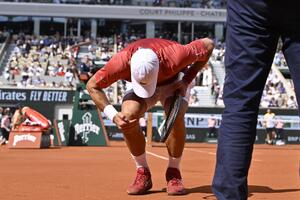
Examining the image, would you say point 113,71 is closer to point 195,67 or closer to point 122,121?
point 122,121

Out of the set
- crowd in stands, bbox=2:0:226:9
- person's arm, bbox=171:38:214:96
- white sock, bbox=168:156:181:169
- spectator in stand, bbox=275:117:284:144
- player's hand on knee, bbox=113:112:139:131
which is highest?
crowd in stands, bbox=2:0:226:9

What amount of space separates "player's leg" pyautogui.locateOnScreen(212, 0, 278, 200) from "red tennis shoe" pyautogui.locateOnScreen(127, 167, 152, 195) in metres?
2.55

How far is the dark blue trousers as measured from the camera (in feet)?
9.98

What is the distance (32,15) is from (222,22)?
Answer: 54.7 ft

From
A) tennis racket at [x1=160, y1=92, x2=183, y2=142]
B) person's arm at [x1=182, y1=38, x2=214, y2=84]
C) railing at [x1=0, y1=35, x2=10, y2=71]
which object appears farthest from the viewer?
railing at [x1=0, y1=35, x2=10, y2=71]

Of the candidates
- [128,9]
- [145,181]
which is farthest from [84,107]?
[128,9]

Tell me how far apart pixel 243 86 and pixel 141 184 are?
9.24 feet

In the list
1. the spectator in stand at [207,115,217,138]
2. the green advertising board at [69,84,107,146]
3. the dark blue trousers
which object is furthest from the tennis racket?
the spectator in stand at [207,115,217,138]

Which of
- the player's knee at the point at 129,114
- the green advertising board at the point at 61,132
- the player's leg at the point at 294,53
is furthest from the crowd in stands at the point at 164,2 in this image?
the player's leg at the point at 294,53

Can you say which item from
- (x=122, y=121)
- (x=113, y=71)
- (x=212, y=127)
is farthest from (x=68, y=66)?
(x=122, y=121)

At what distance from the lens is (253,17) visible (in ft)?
9.98

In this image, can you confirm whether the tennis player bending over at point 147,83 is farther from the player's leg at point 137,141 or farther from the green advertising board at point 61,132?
the green advertising board at point 61,132

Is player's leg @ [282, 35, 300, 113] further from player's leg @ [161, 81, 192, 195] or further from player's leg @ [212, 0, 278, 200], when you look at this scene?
player's leg @ [161, 81, 192, 195]

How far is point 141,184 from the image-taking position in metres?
5.69
